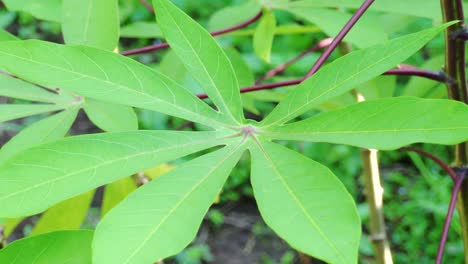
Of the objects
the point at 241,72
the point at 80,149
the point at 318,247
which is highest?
the point at 241,72

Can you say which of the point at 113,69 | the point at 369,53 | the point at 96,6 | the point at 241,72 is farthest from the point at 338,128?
the point at 241,72

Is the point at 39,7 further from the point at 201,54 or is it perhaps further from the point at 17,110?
the point at 201,54

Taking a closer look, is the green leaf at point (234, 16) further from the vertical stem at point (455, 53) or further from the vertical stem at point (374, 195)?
the vertical stem at point (455, 53)

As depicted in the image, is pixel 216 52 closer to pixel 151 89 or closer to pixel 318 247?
pixel 151 89

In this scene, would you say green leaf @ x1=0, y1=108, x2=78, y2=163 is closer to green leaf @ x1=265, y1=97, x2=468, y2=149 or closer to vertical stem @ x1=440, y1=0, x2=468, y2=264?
green leaf @ x1=265, y1=97, x2=468, y2=149

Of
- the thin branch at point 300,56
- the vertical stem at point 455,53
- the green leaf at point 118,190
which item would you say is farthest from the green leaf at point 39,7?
the vertical stem at point 455,53

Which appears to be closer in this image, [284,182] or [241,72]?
[284,182]
